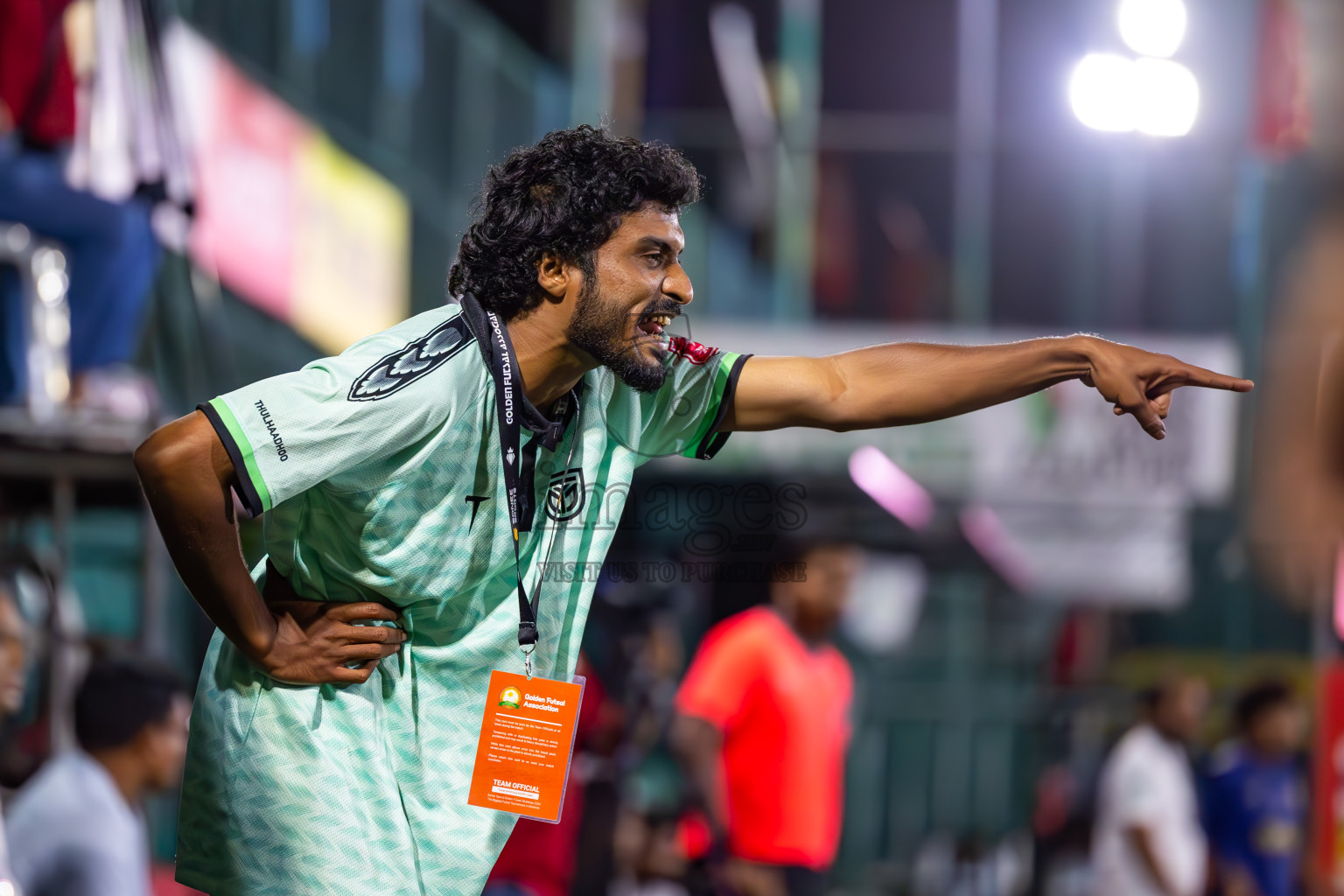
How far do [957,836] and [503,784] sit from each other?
30.5 feet

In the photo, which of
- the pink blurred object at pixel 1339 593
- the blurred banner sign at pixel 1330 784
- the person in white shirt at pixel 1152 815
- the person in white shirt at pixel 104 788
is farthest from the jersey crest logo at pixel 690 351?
the pink blurred object at pixel 1339 593

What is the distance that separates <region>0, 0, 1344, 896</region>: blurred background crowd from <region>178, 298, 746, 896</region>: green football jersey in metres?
0.22

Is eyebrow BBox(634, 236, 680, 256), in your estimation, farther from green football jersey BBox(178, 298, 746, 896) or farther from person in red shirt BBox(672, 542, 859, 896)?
person in red shirt BBox(672, 542, 859, 896)

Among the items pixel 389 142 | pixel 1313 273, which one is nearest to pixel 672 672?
pixel 389 142

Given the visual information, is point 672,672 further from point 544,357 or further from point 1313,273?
point 1313,273

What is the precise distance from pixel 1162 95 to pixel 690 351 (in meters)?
7.73

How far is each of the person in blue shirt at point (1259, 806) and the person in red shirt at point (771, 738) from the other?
8.30ft

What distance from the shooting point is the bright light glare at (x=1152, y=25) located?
349 inches

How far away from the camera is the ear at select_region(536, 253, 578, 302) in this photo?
2.14m

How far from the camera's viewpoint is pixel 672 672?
6141 millimetres

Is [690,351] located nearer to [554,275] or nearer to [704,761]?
[554,275]

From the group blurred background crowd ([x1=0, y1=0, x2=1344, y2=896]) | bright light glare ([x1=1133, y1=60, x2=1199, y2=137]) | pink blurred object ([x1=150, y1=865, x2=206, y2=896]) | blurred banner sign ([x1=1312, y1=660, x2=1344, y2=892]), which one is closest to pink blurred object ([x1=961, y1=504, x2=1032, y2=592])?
blurred background crowd ([x1=0, y1=0, x2=1344, y2=896])

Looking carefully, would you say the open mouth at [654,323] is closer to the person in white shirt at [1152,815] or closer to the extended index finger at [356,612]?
the extended index finger at [356,612]

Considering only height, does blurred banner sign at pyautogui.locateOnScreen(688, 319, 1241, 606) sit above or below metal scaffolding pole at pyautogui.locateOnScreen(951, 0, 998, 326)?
below
